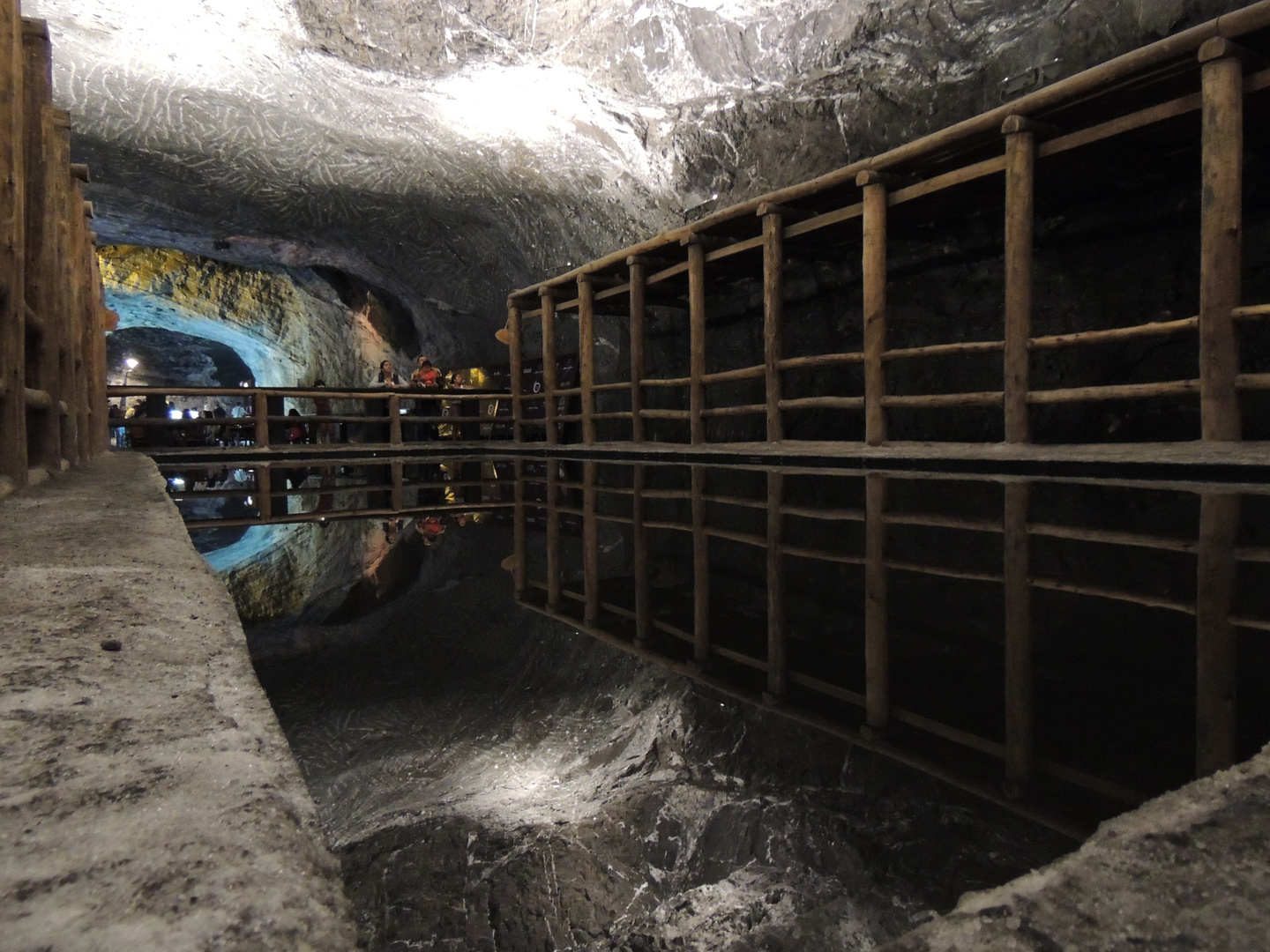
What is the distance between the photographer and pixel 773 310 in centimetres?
590

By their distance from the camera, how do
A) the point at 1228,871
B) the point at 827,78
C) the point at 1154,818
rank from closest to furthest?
the point at 1228,871 < the point at 1154,818 < the point at 827,78

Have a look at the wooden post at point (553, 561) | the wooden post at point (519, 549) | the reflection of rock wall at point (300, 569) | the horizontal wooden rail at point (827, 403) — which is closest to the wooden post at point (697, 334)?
the horizontal wooden rail at point (827, 403)

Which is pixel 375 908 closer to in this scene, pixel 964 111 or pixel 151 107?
pixel 964 111

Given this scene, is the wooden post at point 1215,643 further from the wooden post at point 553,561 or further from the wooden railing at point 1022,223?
the wooden post at point 553,561

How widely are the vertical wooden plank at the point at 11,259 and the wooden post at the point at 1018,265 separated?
4.35 meters

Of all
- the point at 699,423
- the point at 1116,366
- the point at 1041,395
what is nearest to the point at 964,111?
the point at 1116,366

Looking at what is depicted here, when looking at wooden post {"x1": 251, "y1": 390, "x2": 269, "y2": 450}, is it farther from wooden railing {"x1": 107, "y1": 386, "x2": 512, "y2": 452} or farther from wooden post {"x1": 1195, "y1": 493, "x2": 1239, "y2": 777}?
wooden post {"x1": 1195, "y1": 493, "x2": 1239, "y2": 777}

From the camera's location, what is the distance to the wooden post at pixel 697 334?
6.44m

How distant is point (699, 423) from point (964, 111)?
308cm

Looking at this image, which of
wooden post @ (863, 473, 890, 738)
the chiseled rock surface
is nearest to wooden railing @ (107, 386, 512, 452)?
wooden post @ (863, 473, 890, 738)

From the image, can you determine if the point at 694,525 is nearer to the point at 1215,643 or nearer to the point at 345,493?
the point at 1215,643

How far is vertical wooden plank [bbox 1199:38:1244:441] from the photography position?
3.35 meters

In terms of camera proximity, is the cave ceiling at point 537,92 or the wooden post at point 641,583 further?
the cave ceiling at point 537,92

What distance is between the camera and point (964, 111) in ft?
17.8
